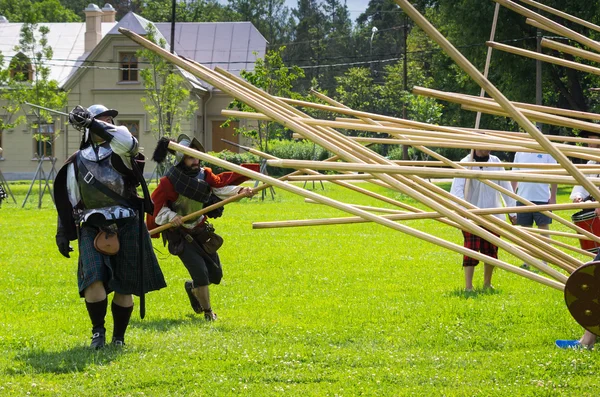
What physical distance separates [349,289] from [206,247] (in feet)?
8.37

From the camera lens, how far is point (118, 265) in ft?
24.5

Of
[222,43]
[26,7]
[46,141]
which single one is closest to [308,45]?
[26,7]

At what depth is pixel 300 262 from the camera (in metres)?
14.0

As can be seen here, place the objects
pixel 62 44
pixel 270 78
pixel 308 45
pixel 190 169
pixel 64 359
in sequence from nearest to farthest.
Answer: pixel 64 359 < pixel 190 169 < pixel 270 78 < pixel 62 44 < pixel 308 45

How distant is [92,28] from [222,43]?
732 cm

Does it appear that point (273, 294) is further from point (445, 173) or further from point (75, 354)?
point (445, 173)

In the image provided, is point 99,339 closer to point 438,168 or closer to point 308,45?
point 438,168

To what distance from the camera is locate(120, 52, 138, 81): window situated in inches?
1826

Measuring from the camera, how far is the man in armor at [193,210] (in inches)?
346

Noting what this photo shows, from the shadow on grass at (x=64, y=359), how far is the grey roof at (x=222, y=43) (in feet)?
139

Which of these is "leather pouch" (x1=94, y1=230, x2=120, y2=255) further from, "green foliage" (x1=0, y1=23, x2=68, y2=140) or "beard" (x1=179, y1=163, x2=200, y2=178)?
"green foliage" (x1=0, y1=23, x2=68, y2=140)

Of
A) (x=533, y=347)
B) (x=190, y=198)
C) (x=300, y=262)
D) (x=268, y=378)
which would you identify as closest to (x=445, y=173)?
Result: (x=268, y=378)

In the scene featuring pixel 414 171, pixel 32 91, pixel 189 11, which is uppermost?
pixel 189 11

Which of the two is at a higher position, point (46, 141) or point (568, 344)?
point (568, 344)
